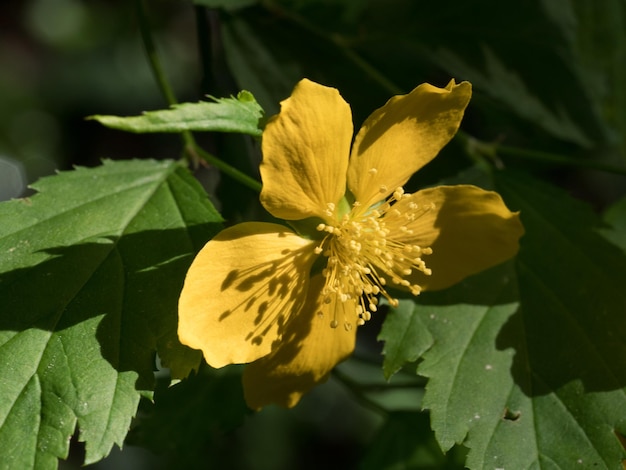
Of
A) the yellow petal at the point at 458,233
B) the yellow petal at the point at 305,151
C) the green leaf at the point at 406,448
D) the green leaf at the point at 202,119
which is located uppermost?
the green leaf at the point at 202,119

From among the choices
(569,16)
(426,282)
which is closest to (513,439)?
(426,282)

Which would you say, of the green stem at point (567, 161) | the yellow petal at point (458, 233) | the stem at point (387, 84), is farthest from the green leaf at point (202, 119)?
the green stem at point (567, 161)

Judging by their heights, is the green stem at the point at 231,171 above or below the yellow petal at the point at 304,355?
above

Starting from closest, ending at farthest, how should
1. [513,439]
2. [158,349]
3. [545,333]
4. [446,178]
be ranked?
[158,349], [513,439], [545,333], [446,178]

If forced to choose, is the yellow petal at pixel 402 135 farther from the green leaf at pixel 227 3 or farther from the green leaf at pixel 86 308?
the green leaf at pixel 227 3

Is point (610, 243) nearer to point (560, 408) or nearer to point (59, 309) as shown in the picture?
point (560, 408)

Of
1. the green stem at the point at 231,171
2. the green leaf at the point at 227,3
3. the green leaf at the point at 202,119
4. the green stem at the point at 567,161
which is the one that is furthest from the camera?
the green stem at the point at 567,161

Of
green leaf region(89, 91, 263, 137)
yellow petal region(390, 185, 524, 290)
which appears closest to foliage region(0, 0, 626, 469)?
green leaf region(89, 91, 263, 137)
